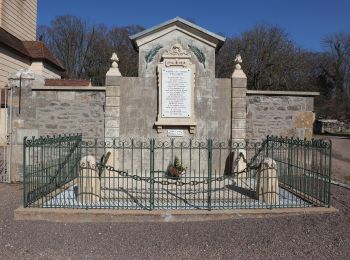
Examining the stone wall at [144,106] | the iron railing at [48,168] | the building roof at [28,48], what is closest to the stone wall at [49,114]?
the iron railing at [48,168]

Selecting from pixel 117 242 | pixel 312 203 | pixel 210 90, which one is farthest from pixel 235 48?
pixel 117 242

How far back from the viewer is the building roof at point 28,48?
2033 cm

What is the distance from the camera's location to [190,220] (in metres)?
7.11

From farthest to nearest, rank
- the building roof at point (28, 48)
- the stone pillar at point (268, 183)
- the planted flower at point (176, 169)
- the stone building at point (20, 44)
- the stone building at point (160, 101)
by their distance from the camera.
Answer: the building roof at point (28, 48) < the stone building at point (20, 44) < the stone building at point (160, 101) < the planted flower at point (176, 169) < the stone pillar at point (268, 183)

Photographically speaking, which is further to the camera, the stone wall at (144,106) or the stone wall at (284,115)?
the stone wall at (284,115)

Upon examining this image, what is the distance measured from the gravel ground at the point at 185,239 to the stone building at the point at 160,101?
166 inches

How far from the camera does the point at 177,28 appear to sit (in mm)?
10773

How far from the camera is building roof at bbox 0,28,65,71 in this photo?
20.3m

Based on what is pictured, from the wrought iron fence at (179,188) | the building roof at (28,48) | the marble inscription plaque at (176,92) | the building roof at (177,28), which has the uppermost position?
the building roof at (28,48)

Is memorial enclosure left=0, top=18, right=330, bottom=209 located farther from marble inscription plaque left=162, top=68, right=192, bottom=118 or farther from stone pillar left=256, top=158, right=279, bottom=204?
stone pillar left=256, top=158, right=279, bottom=204

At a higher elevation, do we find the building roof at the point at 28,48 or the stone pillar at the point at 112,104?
the building roof at the point at 28,48

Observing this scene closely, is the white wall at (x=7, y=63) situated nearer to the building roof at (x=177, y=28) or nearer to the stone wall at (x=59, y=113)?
the stone wall at (x=59, y=113)

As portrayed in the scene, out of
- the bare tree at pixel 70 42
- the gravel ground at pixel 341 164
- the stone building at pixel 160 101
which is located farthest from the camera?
the bare tree at pixel 70 42

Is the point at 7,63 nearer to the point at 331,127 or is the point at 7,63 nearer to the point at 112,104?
the point at 112,104
